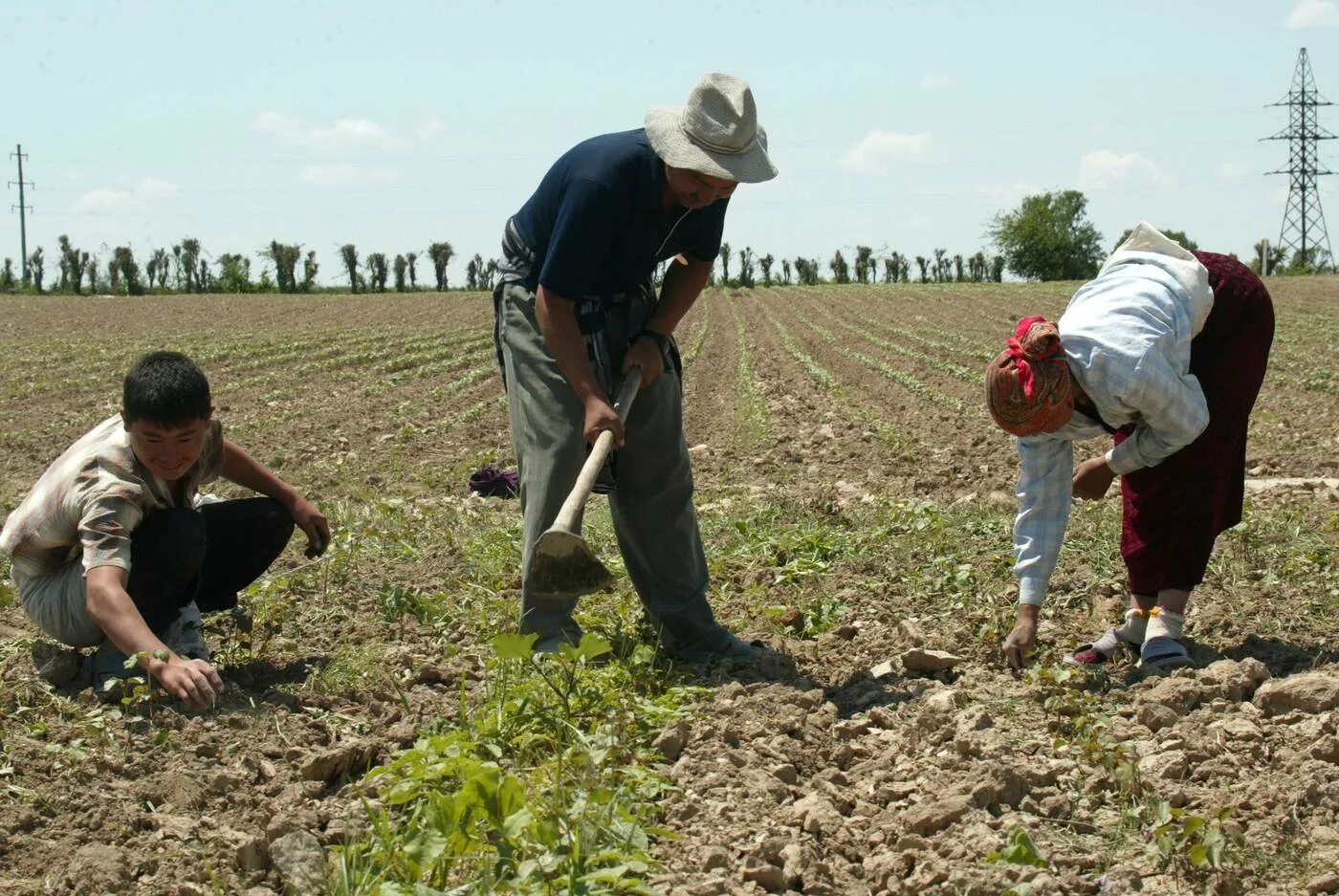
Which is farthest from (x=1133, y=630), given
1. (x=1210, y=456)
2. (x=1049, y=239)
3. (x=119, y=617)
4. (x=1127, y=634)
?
(x=1049, y=239)

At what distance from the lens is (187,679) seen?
3328mm

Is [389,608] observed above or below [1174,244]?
below

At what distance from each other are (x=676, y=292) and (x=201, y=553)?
154cm

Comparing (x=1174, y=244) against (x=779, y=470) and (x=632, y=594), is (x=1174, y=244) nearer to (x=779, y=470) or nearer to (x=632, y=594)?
(x=632, y=594)

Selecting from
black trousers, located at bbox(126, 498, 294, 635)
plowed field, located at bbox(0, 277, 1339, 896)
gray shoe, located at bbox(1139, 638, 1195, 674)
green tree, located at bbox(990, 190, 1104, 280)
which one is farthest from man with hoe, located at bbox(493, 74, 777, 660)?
green tree, located at bbox(990, 190, 1104, 280)

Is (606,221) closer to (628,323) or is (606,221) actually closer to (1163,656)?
(628,323)

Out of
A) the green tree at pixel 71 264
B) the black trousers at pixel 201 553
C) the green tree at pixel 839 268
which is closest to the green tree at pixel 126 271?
the green tree at pixel 71 264

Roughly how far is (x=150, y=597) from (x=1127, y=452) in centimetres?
263

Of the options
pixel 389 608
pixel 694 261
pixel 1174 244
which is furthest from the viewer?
pixel 389 608

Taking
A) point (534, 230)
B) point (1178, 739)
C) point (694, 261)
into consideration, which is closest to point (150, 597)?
point (534, 230)

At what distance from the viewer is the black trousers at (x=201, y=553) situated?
373cm

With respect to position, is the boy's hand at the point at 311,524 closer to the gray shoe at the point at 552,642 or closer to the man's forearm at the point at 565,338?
the gray shoe at the point at 552,642

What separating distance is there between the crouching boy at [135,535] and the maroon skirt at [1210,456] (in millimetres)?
2497

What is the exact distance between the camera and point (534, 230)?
385 centimetres
